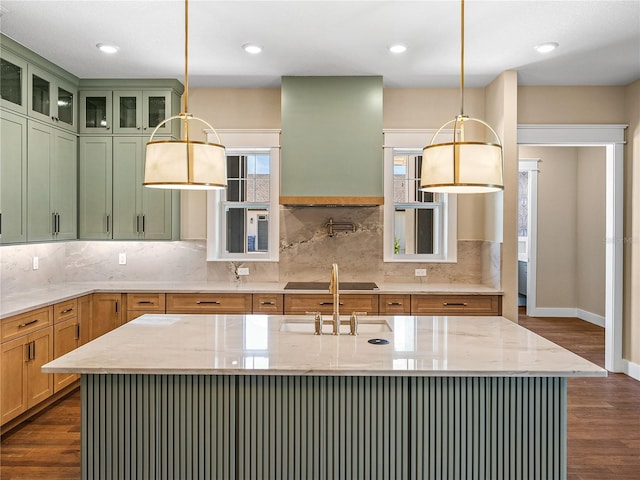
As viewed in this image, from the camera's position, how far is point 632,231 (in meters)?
4.68

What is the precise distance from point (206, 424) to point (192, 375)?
216 mm

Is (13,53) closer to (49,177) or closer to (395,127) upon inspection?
(49,177)

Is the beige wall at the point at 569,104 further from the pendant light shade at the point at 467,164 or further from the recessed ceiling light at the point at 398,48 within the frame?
the pendant light shade at the point at 467,164

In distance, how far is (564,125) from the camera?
15.6 feet

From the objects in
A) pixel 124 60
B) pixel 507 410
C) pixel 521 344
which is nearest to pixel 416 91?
pixel 124 60

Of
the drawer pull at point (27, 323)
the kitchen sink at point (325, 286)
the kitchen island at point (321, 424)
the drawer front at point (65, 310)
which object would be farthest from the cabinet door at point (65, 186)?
the kitchen island at point (321, 424)

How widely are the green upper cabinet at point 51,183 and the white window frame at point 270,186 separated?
4.06ft

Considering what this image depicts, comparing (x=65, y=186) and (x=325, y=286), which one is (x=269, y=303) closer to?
(x=325, y=286)

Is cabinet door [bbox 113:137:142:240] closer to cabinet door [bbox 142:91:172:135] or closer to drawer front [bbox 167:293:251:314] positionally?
cabinet door [bbox 142:91:172:135]

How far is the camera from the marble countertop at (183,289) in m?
3.91

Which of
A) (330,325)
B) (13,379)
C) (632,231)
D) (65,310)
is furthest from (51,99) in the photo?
(632,231)

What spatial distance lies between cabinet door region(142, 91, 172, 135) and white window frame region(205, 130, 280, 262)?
1.35ft

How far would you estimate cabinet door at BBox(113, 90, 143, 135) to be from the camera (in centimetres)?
461

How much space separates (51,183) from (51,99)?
714 mm
